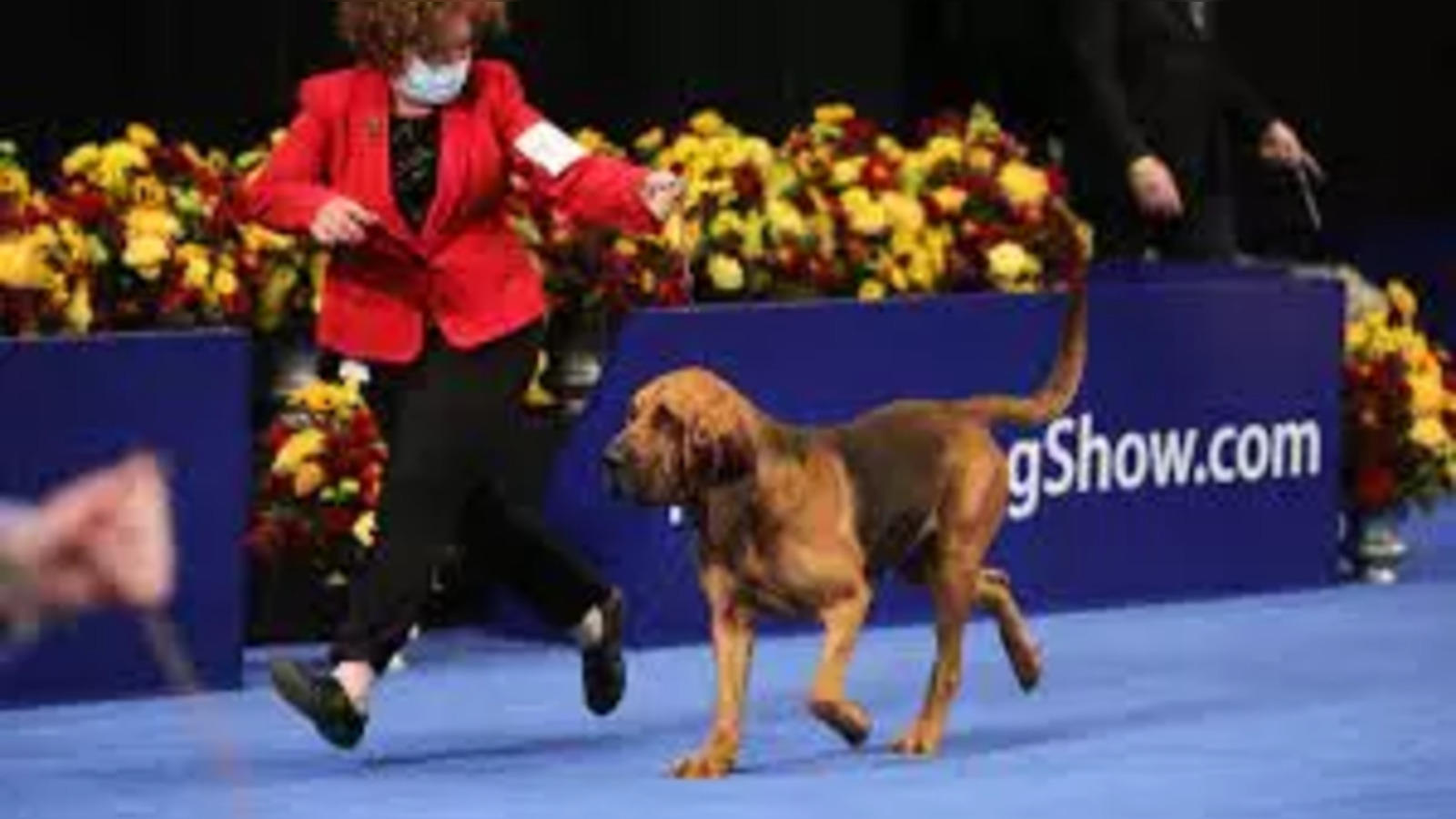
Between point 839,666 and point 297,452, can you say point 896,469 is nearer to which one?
point 839,666

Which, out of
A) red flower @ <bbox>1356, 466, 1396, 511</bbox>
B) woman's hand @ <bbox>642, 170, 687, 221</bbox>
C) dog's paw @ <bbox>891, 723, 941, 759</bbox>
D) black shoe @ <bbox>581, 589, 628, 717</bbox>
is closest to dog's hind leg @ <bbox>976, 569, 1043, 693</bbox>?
dog's paw @ <bbox>891, 723, 941, 759</bbox>

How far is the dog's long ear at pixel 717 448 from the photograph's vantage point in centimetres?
639

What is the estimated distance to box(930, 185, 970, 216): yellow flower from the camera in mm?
9164

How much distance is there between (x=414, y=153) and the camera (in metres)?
6.74

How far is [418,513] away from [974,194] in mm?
2889

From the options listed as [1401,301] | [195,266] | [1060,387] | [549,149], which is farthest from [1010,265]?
[549,149]

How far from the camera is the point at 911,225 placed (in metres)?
9.05

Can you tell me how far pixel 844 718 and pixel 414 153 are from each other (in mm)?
1252

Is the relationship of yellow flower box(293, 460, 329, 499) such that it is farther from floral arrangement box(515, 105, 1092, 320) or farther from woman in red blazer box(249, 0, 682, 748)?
woman in red blazer box(249, 0, 682, 748)

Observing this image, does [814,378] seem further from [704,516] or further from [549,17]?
[549,17]

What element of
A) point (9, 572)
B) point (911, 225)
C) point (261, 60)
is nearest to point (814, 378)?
point (911, 225)

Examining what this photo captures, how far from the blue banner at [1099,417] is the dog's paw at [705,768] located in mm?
1849

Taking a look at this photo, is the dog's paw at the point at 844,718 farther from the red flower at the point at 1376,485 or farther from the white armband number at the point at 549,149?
the red flower at the point at 1376,485

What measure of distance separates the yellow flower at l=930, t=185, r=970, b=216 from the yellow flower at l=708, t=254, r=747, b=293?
60 cm
